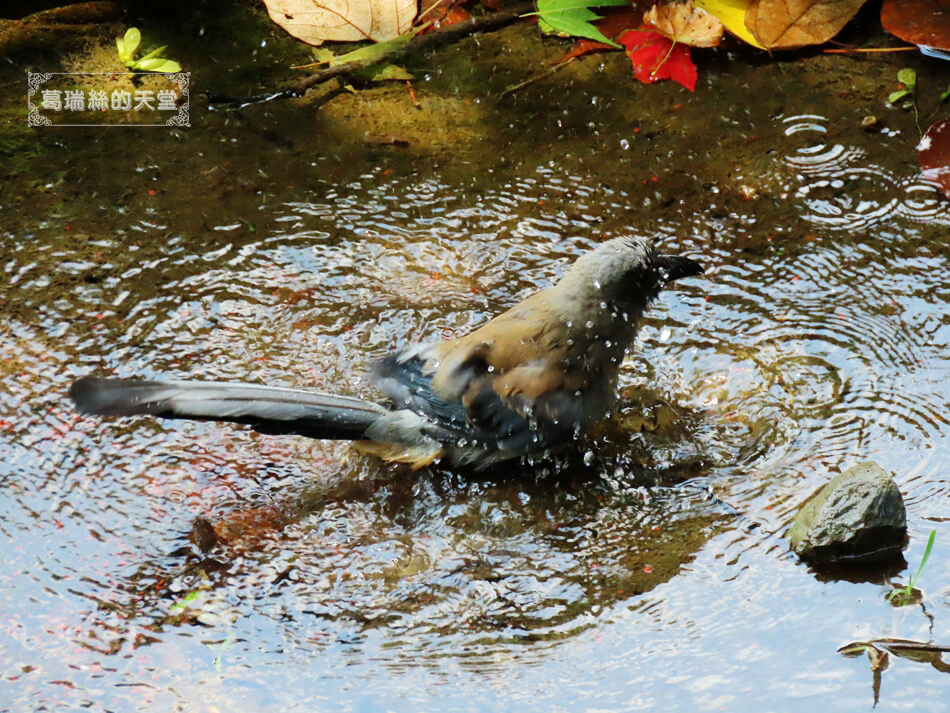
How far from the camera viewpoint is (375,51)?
5656 millimetres

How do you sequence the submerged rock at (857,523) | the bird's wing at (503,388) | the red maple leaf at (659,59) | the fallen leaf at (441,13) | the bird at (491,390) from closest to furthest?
the submerged rock at (857,523) → the bird at (491,390) → the bird's wing at (503,388) → the red maple leaf at (659,59) → the fallen leaf at (441,13)

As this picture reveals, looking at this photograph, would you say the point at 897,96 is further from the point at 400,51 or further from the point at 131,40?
the point at 131,40

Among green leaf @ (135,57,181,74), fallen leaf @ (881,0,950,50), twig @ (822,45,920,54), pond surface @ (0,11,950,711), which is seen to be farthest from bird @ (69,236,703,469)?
green leaf @ (135,57,181,74)

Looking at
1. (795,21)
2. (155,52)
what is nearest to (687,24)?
(795,21)

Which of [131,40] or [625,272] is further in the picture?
[131,40]

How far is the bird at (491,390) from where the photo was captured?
3.65 meters

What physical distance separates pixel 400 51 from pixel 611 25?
108cm

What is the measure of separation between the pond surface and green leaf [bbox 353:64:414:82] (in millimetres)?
104

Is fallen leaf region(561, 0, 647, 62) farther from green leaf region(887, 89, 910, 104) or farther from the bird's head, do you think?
the bird's head

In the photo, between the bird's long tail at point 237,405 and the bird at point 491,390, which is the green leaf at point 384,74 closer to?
the bird at point 491,390

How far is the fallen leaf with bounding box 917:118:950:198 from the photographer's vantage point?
15.4 feet

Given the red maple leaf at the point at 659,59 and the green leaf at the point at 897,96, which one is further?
the red maple leaf at the point at 659,59

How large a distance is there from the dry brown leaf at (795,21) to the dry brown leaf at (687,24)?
19cm

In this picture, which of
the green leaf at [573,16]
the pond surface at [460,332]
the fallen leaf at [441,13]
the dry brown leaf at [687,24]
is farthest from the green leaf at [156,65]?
the dry brown leaf at [687,24]
